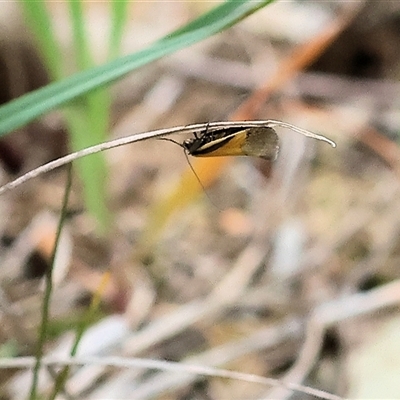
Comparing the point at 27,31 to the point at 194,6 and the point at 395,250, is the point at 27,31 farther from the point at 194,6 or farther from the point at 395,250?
the point at 395,250

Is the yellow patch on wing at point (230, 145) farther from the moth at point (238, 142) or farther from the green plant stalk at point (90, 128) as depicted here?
the green plant stalk at point (90, 128)

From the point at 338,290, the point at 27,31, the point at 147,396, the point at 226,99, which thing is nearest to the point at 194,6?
the point at 226,99

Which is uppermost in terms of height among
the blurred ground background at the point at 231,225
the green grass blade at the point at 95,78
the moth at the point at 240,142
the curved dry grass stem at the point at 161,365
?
the blurred ground background at the point at 231,225

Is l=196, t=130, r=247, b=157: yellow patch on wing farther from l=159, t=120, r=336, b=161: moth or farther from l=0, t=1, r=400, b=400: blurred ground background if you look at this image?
l=0, t=1, r=400, b=400: blurred ground background

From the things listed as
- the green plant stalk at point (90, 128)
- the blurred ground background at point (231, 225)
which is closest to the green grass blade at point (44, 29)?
the green plant stalk at point (90, 128)

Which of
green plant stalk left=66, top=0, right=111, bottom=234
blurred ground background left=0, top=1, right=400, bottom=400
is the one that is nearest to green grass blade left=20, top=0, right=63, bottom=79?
green plant stalk left=66, top=0, right=111, bottom=234
